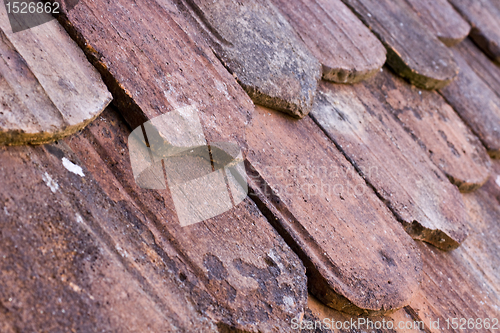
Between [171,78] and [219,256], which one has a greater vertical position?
[171,78]

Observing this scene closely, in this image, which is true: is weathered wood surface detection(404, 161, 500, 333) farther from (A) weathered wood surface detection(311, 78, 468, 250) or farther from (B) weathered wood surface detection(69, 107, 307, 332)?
(B) weathered wood surface detection(69, 107, 307, 332)

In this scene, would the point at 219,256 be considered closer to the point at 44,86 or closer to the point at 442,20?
the point at 44,86

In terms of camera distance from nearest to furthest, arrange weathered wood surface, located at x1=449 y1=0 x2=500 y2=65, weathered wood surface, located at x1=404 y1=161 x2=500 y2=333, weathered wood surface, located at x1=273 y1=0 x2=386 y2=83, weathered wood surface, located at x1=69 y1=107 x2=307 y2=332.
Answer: weathered wood surface, located at x1=69 y1=107 x2=307 y2=332, weathered wood surface, located at x1=404 y1=161 x2=500 y2=333, weathered wood surface, located at x1=273 y1=0 x2=386 y2=83, weathered wood surface, located at x1=449 y1=0 x2=500 y2=65

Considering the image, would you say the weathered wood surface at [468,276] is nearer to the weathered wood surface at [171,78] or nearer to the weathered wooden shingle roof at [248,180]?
the weathered wooden shingle roof at [248,180]

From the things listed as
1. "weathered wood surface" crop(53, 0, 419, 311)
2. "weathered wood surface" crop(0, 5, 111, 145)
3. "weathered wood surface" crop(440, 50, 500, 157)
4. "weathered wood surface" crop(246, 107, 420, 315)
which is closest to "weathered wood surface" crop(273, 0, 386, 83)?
"weathered wood surface" crop(246, 107, 420, 315)

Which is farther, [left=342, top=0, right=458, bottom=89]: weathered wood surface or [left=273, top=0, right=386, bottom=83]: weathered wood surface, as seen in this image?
[left=342, top=0, right=458, bottom=89]: weathered wood surface

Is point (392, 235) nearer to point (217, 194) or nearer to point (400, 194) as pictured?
point (400, 194)

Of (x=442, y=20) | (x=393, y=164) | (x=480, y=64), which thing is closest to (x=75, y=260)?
(x=393, y=164)
